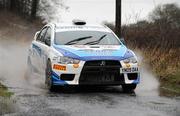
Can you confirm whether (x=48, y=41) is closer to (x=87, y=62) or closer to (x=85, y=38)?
(x=85, y=38)

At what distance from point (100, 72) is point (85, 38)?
5.06ft

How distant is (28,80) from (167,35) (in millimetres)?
11917

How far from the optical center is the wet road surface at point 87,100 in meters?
9.88

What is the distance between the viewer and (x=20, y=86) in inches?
547

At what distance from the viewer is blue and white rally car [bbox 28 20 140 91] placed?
12.6 meters

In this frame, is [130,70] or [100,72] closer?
[100,72]

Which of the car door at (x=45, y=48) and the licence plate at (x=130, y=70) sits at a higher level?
the car door at (x=45, y=48)

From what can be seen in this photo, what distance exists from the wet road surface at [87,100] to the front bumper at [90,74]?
0.87 feet

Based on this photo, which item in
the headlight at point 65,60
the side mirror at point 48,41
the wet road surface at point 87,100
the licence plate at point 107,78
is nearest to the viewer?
the wet road surface at point 87,100

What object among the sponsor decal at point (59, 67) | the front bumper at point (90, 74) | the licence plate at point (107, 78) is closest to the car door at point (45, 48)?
the sponsor decal at point (59, 67)

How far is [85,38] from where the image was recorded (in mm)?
13961

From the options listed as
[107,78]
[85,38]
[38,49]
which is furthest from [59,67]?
[38,49]

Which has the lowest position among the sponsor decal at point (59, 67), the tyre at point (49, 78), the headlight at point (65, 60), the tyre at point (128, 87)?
the tyre at point (128, 87)

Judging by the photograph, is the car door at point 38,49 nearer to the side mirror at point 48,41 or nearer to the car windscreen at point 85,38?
the side mirror at point 48,41
